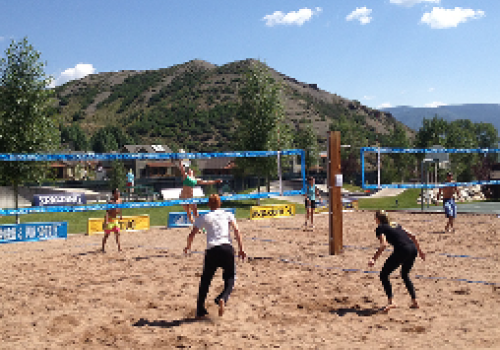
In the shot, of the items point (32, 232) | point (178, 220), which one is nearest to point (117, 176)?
point (178, 220)

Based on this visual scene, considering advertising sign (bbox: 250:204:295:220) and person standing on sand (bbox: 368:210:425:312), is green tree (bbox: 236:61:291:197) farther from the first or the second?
person standing on sand (bbox: 368:210:425:312)

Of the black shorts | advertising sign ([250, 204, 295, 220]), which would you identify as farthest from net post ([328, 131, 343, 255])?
advertising sign ([250, 204, 295, 220])

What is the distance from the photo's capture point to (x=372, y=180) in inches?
2879

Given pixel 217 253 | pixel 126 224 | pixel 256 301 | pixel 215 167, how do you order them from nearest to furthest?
pixel 217 253, pixel 256 301, pixel 126 224, pixel 215 167

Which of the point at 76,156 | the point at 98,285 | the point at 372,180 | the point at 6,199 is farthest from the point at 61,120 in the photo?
the point at 372,180

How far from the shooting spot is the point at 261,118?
32.4 m

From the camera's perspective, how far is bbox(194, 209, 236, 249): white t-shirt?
6.64 m

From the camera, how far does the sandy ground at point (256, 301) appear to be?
19.9 ft

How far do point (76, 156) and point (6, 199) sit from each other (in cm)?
1880

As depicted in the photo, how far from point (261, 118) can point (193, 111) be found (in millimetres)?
118006

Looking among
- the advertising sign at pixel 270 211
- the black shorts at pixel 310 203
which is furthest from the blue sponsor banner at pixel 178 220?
the black shorts at pixel 310 203

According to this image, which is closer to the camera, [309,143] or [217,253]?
[217,253]

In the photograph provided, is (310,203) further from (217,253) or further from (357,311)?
(217,253)

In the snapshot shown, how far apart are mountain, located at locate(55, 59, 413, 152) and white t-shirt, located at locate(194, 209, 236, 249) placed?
3471 inches
